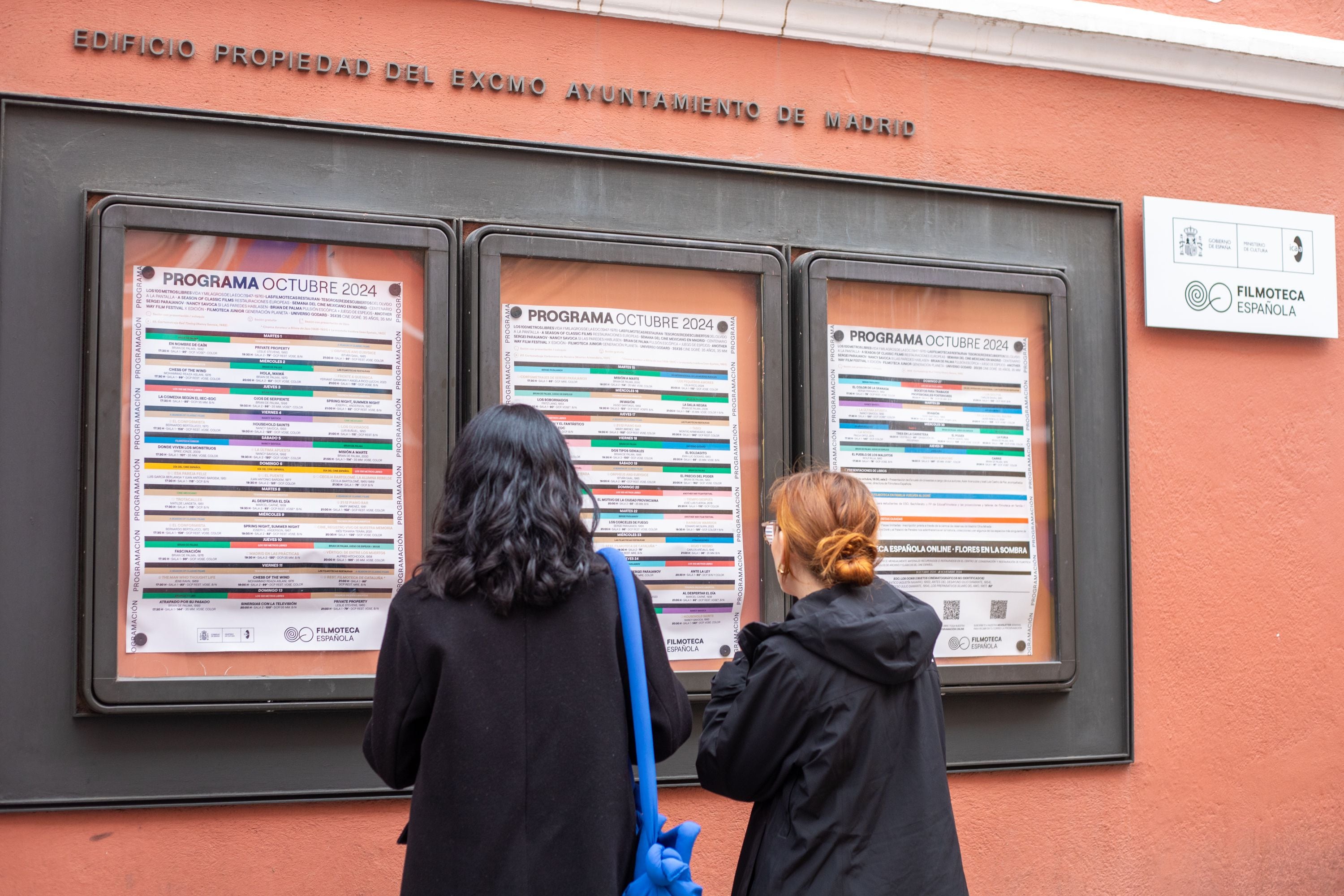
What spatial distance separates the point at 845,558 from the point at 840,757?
1.38ft

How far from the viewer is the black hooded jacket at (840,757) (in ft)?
7.88

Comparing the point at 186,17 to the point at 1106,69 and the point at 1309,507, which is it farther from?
the point at 1309,507

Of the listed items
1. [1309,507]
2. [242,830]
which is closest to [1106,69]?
[1309,507]

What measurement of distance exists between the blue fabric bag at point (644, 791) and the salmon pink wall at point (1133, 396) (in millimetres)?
1737

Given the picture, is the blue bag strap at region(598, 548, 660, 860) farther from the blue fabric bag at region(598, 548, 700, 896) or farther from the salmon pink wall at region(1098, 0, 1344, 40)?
the salmon pink wall at region(1098, 0, 1344, 40)

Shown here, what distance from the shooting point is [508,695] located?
87.5 inches

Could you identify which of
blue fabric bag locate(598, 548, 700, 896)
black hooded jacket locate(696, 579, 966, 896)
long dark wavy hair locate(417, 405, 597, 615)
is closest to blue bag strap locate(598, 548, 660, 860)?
blue fabric bag locate(598, 548, 700, 896)

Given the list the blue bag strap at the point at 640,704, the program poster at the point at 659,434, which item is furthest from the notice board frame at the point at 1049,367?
the blue bag strap at the point at 640,704

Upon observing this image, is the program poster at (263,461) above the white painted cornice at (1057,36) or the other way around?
the other way around

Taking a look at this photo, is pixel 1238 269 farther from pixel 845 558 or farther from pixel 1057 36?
pixel 845 558

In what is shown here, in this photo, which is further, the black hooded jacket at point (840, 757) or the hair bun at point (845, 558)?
the hair bun at point (845, 558)

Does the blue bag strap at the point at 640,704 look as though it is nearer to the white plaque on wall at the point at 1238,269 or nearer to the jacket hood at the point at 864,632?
the jacket hood at the point at 864,632

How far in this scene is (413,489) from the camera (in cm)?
382

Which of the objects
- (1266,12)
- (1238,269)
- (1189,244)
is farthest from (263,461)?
(1266,12)
